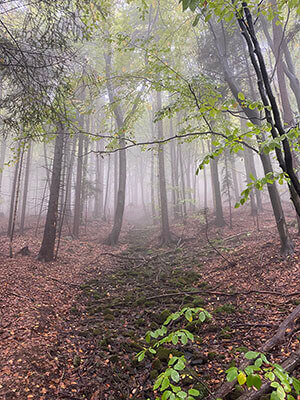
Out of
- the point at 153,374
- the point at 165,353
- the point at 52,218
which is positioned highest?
the point at 52,218

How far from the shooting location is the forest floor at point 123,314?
3.55 meters

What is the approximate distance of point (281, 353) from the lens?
11.4 ft

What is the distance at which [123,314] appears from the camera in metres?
5.88

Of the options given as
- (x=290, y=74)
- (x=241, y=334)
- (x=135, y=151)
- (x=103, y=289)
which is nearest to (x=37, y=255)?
(x=103, y=289)

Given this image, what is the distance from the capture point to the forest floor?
3.55 meters

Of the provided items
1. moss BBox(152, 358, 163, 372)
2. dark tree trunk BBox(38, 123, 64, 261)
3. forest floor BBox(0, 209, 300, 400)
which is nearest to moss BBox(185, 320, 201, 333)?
forest floor BBox(0, 209, 300, 400)

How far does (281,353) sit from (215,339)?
3.97ft

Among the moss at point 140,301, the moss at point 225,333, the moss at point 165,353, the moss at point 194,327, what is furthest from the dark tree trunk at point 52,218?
the moss at point 225,333

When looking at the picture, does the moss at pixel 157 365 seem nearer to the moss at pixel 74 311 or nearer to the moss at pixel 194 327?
the moss at pixel 194 327

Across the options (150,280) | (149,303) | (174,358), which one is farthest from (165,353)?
(150,280)

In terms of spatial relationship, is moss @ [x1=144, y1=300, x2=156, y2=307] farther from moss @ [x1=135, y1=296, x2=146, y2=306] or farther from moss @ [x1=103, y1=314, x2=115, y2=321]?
moss @ [x1=103, y1=314, x2=115, y2=321]

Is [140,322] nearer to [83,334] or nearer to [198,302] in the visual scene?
[83,334]

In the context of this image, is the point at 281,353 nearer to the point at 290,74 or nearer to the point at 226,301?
the point at 226,301

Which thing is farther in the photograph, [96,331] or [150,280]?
[150,280]
